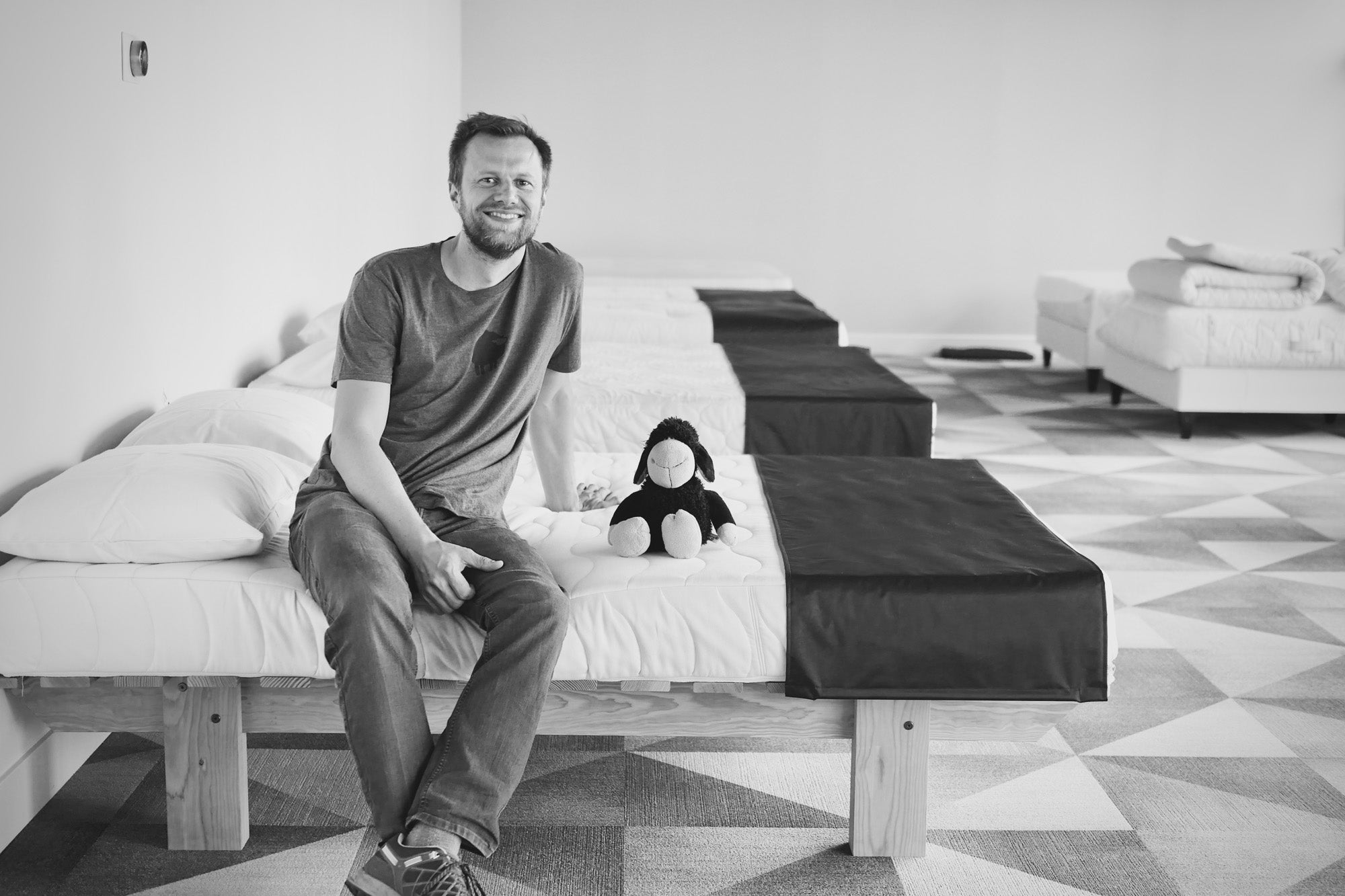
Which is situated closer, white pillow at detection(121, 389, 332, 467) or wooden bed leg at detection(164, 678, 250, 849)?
wooden bed leg at detection(164, 678, 250, 849)

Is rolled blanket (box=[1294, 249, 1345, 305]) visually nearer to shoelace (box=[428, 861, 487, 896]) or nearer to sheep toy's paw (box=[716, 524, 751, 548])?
sheep toy's paw (box=[716, 524, 751, 548])

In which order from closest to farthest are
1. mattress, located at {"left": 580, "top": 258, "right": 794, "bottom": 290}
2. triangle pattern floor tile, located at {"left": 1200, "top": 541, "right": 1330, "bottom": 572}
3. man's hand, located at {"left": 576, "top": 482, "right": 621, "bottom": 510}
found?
man's hand, located at {"left": 576, "top": 482, "right": 621, "bottom": 510}
triangle pattern floor tile, located at {"left": 1200, "top": 541, "right": 1330, "bottom": 572}
mattress, located at {"left": 580, "top": 258, "right": 794, "bottom": 290}

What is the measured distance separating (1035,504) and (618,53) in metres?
4.44

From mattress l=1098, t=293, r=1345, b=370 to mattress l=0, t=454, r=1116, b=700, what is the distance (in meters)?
3.39

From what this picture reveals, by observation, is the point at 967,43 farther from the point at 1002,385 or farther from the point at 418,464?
the point at 418,464

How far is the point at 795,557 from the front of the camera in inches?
75.5

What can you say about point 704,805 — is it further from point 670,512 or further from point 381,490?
point 381,490

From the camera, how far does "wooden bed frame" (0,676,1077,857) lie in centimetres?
185

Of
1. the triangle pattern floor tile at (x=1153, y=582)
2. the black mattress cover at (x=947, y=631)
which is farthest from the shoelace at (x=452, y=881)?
the triangle pattern floor tile at (x=1153, y=582)

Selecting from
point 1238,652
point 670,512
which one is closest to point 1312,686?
point 1238,652

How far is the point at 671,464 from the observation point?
202 cm

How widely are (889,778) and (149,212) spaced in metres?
1.71

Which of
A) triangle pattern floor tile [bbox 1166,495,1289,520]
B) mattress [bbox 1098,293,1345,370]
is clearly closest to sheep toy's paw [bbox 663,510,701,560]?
triangle pattern floor tile [bbox 1166,495,1289,520]

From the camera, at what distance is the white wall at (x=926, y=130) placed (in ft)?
24.4
